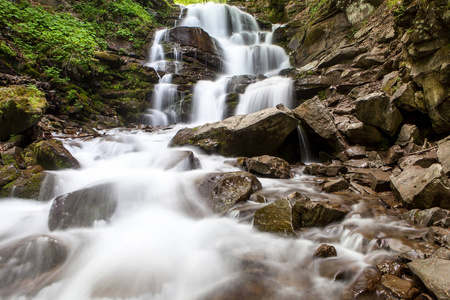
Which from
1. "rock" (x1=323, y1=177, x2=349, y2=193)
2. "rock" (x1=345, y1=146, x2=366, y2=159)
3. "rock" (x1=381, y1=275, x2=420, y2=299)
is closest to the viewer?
"rock" (x1=381, y1=275, x2=420, y2=299)

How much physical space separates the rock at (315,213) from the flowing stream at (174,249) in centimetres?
13

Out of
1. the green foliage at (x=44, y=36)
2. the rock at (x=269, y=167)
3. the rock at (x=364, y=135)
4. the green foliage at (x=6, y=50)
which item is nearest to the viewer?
the rock at (x=269, y=167)

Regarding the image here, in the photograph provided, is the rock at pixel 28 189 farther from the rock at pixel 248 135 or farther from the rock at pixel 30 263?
the rock at pixel 248 135

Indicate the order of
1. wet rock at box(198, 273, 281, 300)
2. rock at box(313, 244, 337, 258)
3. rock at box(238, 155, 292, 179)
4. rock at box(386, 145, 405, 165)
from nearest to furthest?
wet rock at box(198, 273, 281, 300) → rock at box(313, 244, 337, 258) → rock at box(386, 145, 405, 165) → rock at box(238, 155, 292, 179)

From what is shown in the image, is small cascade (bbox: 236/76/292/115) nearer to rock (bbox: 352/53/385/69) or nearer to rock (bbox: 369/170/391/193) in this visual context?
rock (bbox: 352/53/385/69)

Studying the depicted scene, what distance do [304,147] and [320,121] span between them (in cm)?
110

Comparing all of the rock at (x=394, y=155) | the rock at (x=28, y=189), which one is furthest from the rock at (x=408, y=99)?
the rock at (x=28, y=189)

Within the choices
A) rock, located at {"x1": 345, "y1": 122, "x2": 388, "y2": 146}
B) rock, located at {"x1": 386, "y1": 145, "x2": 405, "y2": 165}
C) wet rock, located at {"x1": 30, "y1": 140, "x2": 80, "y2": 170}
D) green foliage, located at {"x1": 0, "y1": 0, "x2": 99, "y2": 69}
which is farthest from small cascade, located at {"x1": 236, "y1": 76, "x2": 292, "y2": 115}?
green foliage, located at {"x1": 0, "y1": 0, "x2": 99, "y2": 69}

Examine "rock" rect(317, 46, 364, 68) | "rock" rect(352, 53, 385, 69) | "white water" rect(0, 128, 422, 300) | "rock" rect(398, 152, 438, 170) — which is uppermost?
"rock" rect(317, 46, 364, 68)

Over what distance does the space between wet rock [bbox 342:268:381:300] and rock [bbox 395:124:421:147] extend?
520 centimetres

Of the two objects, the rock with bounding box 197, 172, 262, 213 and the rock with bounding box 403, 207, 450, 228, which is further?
the rock with bounding box 197, 172, 262, 213

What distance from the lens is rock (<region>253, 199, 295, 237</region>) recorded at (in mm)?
3332

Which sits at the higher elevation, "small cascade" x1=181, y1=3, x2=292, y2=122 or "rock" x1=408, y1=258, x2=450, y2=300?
"small cascade" x1=181, y1=3, x2=292, y2=122

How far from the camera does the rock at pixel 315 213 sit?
138 inches
